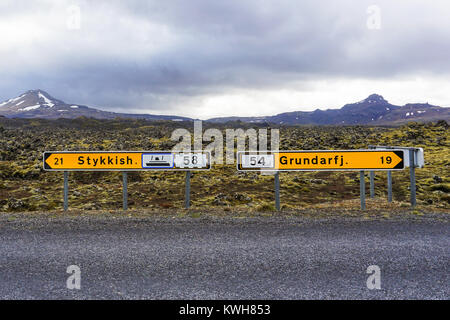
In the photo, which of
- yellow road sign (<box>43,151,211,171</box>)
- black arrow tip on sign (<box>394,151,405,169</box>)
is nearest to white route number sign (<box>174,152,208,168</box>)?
yellow road sign (<box>43,151,211,171</box>)

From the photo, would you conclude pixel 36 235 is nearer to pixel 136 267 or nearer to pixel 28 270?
pixel 28 270

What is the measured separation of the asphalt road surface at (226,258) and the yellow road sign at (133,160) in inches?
103

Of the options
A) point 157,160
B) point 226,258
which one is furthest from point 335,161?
point 226,258

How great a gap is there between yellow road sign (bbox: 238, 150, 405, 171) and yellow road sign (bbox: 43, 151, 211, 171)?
2365 millimetres

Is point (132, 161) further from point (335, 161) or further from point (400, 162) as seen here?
point (400, 162)

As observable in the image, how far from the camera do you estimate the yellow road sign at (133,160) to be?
10484 millimetres

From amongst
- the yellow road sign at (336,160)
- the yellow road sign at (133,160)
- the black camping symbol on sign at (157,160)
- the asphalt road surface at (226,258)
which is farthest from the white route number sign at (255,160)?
the asphalt road surface at (226,258)

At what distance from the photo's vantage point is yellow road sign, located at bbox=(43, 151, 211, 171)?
1048 cm

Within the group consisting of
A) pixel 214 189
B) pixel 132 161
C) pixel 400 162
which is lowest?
pixel 214 189

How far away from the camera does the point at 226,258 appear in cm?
555

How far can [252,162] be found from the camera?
410 inches

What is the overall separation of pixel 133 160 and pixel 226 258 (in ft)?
20.0
